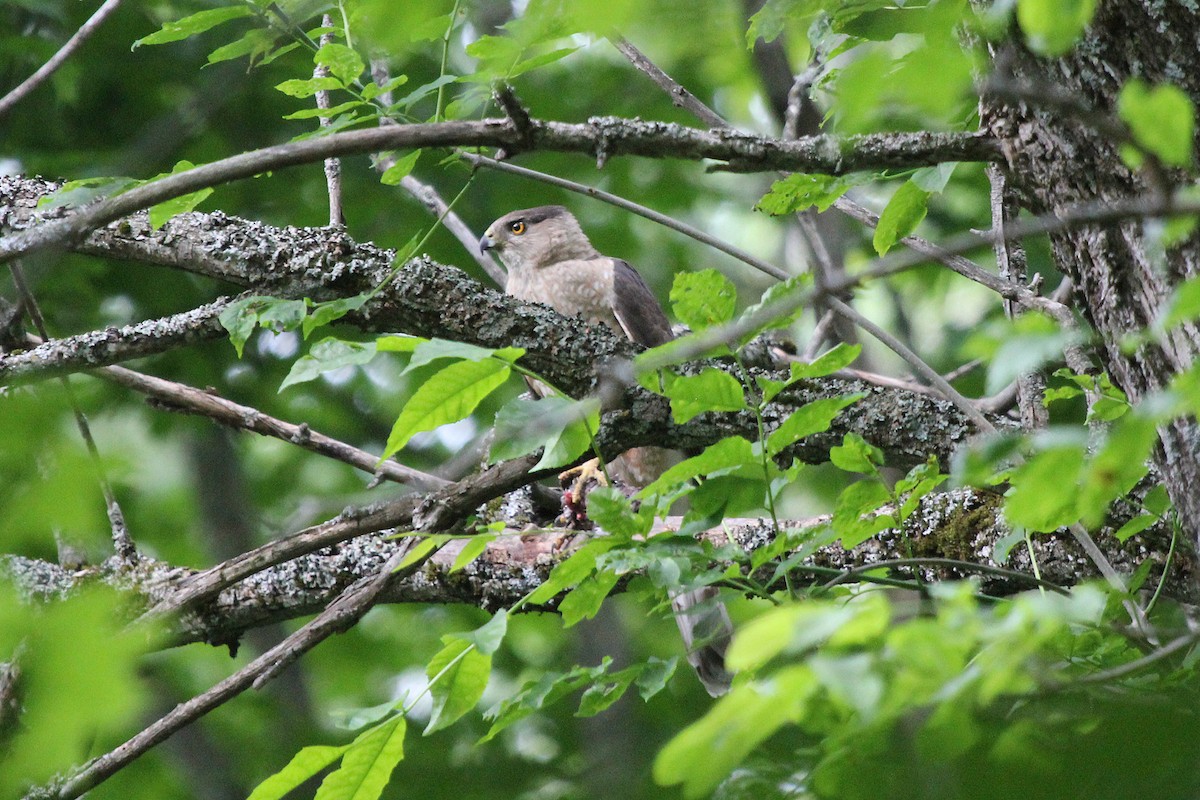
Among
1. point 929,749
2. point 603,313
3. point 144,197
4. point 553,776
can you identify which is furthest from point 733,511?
point 603,313

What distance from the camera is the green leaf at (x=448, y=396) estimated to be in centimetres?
179

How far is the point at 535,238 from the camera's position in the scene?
555 centimetres

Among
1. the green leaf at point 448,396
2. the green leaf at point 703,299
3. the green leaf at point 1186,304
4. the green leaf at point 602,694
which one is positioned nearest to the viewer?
the green leaf at point 1186,304

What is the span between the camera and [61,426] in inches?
47.2

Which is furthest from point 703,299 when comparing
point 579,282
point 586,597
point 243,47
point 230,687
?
point 579,282

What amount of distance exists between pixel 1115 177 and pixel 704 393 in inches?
33.3

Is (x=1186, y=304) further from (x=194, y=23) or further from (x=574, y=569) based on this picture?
(x=194, y=23)

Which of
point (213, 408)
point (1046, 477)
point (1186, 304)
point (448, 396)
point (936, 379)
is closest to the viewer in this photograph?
point (1186, 304)

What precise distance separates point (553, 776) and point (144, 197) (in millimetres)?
3101

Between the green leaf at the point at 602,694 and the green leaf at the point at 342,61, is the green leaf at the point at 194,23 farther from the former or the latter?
the green leaf at the point at 602,694

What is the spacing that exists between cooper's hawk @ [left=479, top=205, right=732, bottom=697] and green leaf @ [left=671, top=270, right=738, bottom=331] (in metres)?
2.72

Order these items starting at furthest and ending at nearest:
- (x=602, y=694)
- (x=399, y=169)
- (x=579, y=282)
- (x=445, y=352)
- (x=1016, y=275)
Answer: (x=579, y=282), (x=1016, y=275), (x=399, y=169), (x=602, y=694), (x=445, y=352)

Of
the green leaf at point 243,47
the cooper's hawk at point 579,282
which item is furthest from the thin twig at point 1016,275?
the cooper's hawk at point 579,282

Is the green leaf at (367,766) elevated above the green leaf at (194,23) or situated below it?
below
